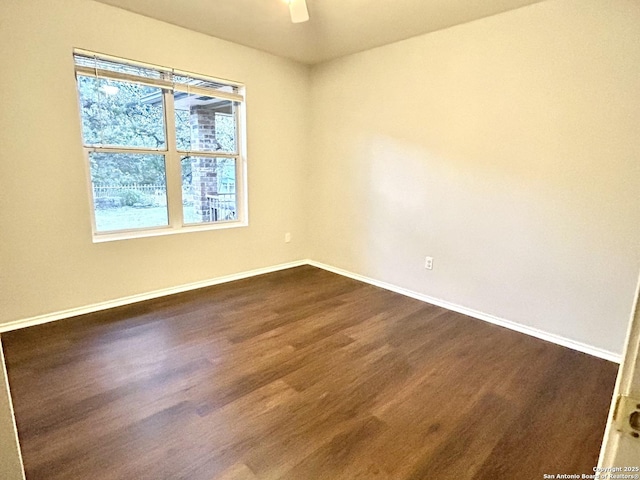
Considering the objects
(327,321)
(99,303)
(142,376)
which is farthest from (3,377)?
(99,303)

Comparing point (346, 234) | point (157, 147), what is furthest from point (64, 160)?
point (346, 234)

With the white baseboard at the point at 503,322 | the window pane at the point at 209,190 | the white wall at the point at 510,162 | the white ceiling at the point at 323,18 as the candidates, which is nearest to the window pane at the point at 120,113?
the window pane at the point at 209,190

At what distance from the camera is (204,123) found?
11.7ft

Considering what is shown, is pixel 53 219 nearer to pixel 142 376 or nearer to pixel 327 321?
pixel 142 376

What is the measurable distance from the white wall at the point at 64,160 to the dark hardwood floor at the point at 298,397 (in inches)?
14.0

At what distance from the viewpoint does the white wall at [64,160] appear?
2.48m

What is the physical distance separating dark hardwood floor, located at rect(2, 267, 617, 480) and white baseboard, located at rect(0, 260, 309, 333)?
0.09 meters

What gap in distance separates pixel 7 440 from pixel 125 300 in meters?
2.64

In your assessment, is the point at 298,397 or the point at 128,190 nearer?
the point at 298,397

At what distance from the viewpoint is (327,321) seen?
2.92 m

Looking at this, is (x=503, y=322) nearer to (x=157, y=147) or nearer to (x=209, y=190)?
(x=209, y=190)

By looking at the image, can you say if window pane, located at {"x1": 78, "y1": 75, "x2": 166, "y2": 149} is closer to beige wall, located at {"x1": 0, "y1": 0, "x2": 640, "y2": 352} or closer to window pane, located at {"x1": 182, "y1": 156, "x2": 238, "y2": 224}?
beige wall, located at {"x1": 0, "y1": 0, "x2": 640, "y2": 352}

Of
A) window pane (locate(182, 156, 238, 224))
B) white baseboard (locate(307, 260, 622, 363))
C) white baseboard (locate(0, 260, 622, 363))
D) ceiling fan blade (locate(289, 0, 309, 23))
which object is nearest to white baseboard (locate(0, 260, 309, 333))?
white baseboard (locate(0, 260, 622, 363))

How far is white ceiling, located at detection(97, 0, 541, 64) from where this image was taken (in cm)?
262
